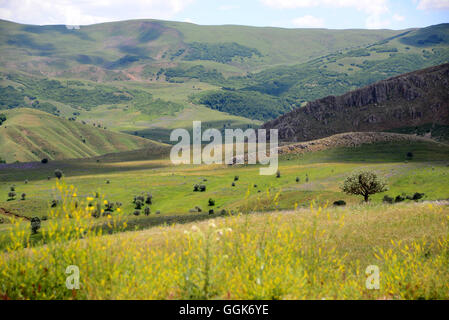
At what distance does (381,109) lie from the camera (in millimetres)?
158375

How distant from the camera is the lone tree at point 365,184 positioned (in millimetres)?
49188

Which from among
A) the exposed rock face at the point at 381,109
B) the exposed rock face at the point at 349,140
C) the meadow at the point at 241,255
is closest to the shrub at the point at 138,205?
the meadow at the point at 241,255

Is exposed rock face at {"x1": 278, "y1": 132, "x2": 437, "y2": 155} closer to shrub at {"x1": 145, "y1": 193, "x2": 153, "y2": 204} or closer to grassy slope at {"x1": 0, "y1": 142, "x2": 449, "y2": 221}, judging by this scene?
grassy slope at {"x1": 0, "y1": 142, "x2": 449, "y2": 221}

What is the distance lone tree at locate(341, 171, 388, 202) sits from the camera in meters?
49.2

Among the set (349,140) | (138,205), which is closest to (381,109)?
(349,140)

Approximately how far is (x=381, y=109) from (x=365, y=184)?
390 feet

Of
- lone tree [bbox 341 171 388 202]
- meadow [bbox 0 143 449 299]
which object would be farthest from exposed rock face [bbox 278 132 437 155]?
meadow [bbox 0 143 449 299]

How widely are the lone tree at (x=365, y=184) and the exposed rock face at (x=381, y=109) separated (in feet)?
361

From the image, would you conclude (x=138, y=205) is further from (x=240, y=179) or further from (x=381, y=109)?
(x=381, y=109)

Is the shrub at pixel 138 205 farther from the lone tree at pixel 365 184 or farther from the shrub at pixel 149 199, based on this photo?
the lone tree at pixel 365 184
